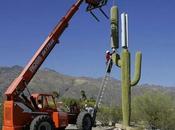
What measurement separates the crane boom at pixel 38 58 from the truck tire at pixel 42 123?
4.74ft

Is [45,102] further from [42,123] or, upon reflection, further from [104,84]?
[104,84]

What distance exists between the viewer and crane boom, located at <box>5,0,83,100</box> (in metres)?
18.1

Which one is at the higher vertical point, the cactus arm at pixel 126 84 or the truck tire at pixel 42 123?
the cactus arm at pixel 126 84

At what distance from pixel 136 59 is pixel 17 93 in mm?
6936

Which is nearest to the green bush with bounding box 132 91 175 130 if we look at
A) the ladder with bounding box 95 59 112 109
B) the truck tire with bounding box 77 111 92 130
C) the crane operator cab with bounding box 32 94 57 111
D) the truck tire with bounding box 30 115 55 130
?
the ladder with bounding box 95 59 112 109

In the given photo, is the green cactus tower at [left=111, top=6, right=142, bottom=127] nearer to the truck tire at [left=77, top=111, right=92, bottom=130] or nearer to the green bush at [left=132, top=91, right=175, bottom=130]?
the truck tire at [left=77, top=111, right=92, bottom=130]

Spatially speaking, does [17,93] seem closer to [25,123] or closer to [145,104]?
[25,123]

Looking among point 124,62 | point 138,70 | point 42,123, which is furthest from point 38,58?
point 138,70

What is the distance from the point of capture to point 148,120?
44.6 meters

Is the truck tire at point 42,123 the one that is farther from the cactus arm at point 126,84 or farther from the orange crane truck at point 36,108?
the cactus arm at point 126,84

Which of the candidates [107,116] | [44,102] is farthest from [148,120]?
[44,102]

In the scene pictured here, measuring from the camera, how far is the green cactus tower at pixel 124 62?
2162cm

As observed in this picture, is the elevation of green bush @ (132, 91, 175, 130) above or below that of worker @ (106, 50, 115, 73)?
below

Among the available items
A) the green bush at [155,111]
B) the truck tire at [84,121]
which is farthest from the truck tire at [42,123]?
the green bush at [155,111]
